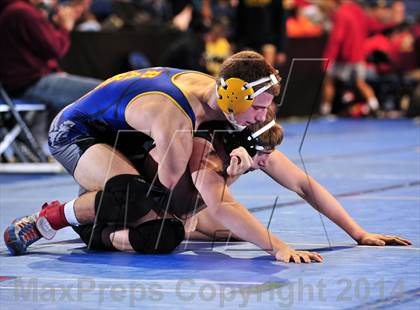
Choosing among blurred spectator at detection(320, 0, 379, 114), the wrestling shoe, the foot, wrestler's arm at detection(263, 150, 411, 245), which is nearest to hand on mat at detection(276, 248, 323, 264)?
wrestler's arm at detection(263, 150, 411, 245)

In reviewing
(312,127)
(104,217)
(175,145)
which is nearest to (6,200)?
(104,217)

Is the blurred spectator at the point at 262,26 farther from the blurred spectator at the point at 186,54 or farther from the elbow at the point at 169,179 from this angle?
the elbow at the point at 169,179

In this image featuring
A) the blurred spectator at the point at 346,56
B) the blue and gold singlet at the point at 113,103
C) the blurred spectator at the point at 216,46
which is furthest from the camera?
the blurred spectator at the point at 346,56

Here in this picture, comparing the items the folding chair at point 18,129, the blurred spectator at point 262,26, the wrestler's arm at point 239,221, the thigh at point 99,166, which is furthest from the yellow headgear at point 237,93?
the blurred spectator at point 262,26

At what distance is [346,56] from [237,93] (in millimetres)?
12048

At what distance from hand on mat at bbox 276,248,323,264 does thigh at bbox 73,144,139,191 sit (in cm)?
98

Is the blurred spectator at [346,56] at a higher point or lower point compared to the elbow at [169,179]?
lower

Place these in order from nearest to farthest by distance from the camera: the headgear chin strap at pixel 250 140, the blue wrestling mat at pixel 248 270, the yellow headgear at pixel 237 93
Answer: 1. the blue wrestling mat at pixel 248 270
2. the yellow headgear at pixel 237 93
3. the headgear chin strap at pixel 250 140

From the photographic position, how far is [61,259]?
4.86 meters

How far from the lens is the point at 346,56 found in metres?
16.3

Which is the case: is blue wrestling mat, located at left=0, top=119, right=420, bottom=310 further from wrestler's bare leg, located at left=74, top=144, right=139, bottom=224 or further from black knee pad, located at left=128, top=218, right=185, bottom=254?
wrestler's bare leg, located at left=74, top=144, right=139, bottom=224

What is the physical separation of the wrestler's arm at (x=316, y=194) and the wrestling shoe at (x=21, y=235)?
1201 millimetres

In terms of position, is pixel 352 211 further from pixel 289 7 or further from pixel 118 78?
pixel 289 7

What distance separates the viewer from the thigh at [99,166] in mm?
5094
